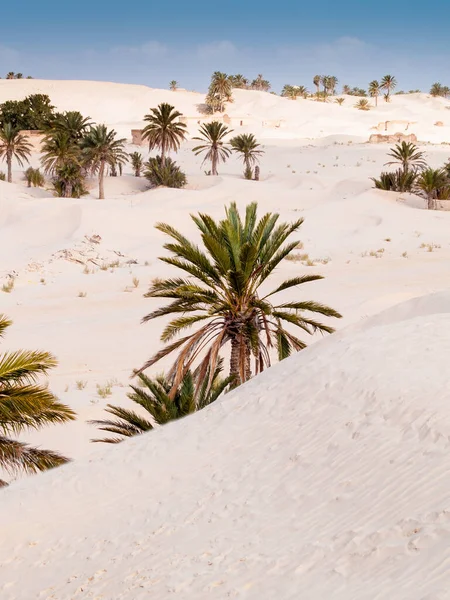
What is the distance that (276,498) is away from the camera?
5961mm

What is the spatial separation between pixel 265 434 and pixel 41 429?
21.3 ft

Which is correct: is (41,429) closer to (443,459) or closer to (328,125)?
(443,459)

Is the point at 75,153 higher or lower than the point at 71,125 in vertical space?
lower

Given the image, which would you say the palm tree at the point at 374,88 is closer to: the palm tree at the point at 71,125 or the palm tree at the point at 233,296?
the palm tree at the point at 71,125

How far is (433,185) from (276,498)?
36262mm

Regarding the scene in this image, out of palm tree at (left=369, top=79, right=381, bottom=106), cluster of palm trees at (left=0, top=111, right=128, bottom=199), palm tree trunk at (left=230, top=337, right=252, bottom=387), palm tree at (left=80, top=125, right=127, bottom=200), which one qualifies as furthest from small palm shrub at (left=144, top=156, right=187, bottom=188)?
palm tree at (left=369, top=79, right=381, bottom=106)

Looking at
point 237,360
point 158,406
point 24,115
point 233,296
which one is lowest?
point 158,406

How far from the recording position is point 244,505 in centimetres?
604

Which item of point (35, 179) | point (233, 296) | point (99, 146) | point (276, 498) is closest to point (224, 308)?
point (233, 296)

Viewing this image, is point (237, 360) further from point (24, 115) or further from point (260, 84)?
point (260, 84)

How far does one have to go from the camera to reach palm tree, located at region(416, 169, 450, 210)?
3844 centimetres

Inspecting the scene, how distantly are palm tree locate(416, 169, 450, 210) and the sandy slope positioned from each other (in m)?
31.4

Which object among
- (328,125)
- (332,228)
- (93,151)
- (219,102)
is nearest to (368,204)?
(332,228)

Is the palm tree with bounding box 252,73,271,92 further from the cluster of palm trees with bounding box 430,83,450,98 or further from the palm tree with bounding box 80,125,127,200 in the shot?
the palm tree with bounding box 80,125,127,200
